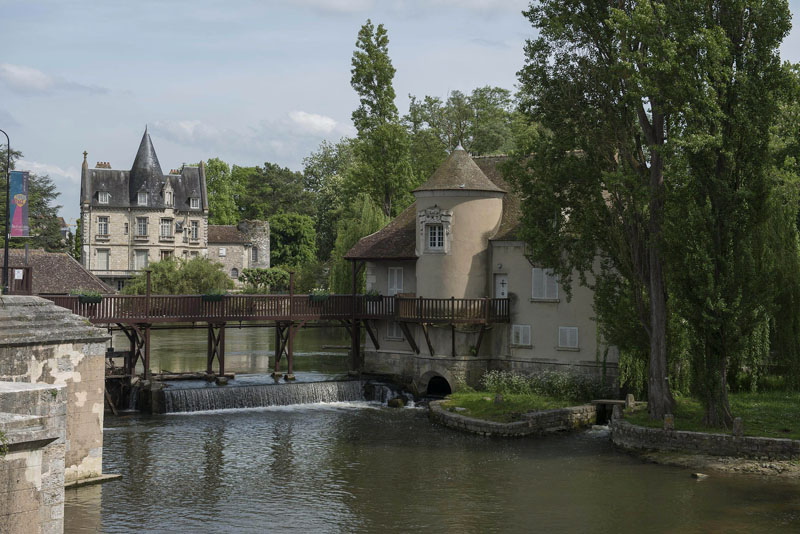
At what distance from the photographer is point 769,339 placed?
1083 inches

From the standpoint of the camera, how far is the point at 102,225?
72.2 meters

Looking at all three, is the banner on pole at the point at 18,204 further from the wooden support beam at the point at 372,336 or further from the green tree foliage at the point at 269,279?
the green tree foliage at the point at 269,279

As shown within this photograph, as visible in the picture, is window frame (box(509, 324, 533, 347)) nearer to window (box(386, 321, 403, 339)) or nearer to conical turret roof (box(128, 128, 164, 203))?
window (box(386, 321, 403, 339))

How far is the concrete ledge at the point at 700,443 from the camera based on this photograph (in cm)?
2231

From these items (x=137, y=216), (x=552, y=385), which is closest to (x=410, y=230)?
(x=552, y=385)

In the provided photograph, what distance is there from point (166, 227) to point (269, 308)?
42015 mm

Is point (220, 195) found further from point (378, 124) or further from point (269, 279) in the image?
point (378, 124)

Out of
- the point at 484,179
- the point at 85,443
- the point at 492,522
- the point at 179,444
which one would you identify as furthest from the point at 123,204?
the point at 492,522

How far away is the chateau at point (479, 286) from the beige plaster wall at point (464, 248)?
0.12 feet

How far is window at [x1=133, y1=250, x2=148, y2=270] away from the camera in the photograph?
7344 centimetres

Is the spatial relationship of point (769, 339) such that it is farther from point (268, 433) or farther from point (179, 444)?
point (179, 444)

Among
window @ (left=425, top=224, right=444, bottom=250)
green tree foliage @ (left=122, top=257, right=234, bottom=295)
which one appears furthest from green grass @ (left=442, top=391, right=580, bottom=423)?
green tree foliage @ (left=122, top=257, right=234, bottom=295)

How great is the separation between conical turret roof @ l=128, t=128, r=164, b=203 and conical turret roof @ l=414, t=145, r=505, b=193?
44.3 metres

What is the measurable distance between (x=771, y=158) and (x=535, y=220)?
785 cm
